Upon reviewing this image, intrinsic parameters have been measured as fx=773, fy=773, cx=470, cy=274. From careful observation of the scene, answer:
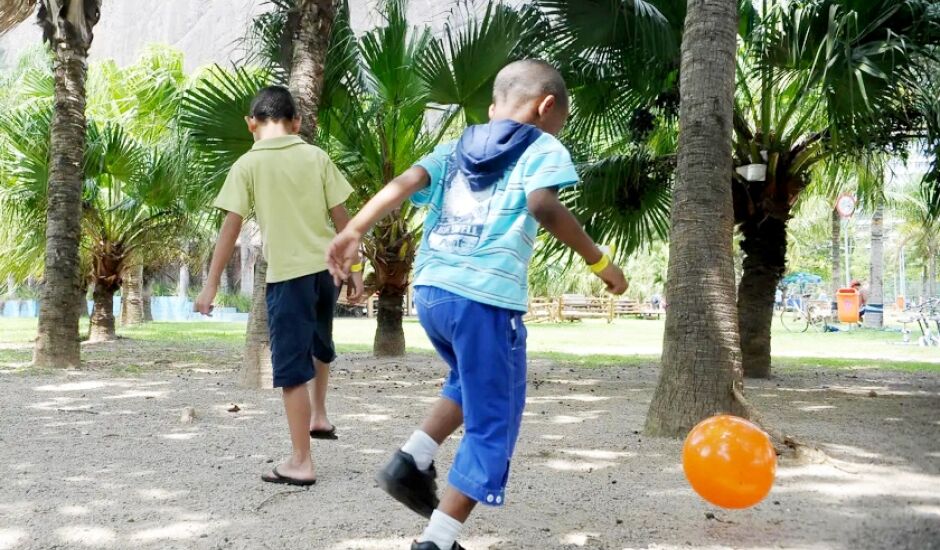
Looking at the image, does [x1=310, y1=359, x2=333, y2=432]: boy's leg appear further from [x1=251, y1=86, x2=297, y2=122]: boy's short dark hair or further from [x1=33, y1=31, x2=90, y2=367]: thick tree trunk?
[x1=33, y1=31, x2=90, y2=367]: thick tree trunk

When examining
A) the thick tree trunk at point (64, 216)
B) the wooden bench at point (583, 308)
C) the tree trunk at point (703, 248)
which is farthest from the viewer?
the wooden bench at point (583, 308)

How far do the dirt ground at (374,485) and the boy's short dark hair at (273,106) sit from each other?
5.00 feet

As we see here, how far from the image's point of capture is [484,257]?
2.12 m

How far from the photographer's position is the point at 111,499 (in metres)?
2.88

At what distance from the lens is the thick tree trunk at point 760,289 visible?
25.1 feet

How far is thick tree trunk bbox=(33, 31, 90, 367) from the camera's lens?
24.2ft

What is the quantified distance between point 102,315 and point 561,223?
12.7 meters

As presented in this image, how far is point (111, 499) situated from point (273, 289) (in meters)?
0.97

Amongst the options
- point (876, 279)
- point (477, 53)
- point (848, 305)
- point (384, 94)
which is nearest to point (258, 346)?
point (384, 94)

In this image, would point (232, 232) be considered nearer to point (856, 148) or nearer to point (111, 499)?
point (111, 499)

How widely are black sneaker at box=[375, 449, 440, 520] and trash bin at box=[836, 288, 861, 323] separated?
2058 centimetres

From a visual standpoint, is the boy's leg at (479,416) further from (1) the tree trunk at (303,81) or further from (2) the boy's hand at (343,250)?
(1) the tree trunk at (303,81)

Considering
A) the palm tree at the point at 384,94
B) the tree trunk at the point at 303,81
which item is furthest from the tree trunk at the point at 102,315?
the tree trunk at the point at 303,81

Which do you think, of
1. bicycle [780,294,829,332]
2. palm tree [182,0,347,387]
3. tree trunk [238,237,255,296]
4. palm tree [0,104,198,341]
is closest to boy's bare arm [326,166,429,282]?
palm tree [182,0,347,387]
